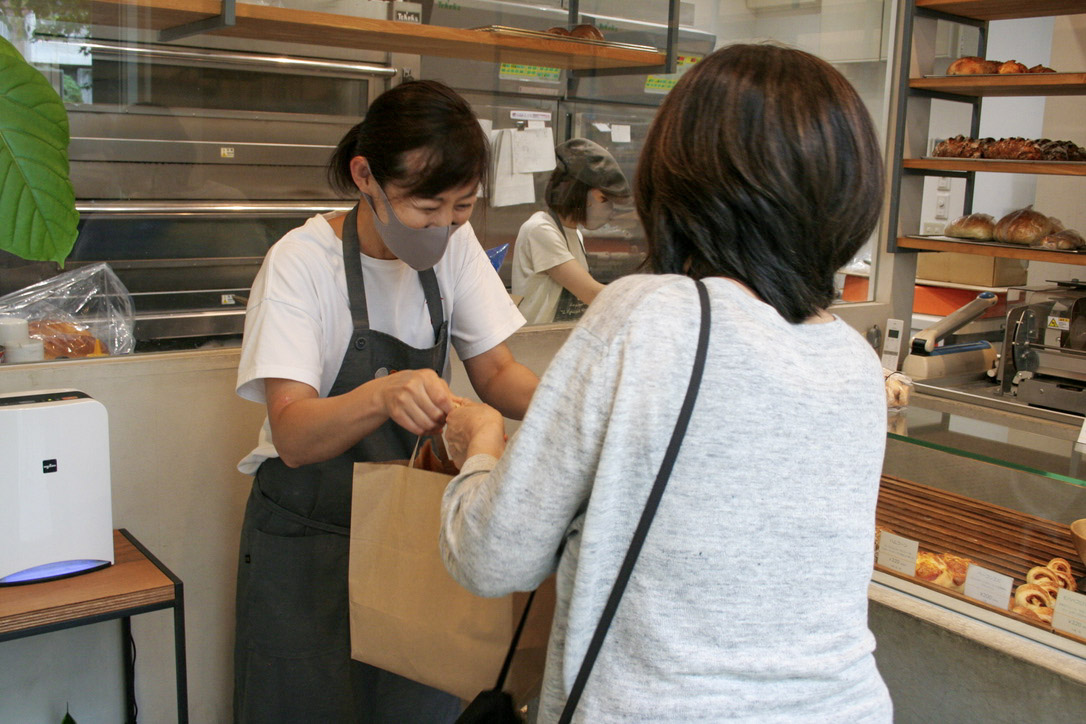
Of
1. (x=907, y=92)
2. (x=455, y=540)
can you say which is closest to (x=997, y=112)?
(x=907, y=92)

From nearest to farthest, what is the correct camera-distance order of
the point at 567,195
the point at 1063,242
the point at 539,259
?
the point at 1063,242
the point at 539,259
the point at 567,195

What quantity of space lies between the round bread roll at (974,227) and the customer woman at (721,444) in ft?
7.29

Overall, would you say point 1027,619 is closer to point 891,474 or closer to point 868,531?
point 891,474

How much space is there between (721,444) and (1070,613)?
Result: 109cm

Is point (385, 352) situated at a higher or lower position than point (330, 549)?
higher

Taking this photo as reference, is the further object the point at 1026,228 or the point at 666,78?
the point at 666,78

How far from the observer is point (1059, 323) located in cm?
265

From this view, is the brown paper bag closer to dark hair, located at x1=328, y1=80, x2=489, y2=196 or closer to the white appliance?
dark hair, located at x1=328, y1=80, x2=489, y2=196

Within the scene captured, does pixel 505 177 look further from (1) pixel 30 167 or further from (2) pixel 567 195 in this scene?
(1) pixel 30 167

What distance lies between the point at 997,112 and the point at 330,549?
257 inches

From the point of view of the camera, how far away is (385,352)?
158cm

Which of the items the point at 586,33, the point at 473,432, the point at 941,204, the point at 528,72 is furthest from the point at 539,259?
the point at 941,204

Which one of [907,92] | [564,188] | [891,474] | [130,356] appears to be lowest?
[891,474]

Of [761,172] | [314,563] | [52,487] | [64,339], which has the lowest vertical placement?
[314,563]
